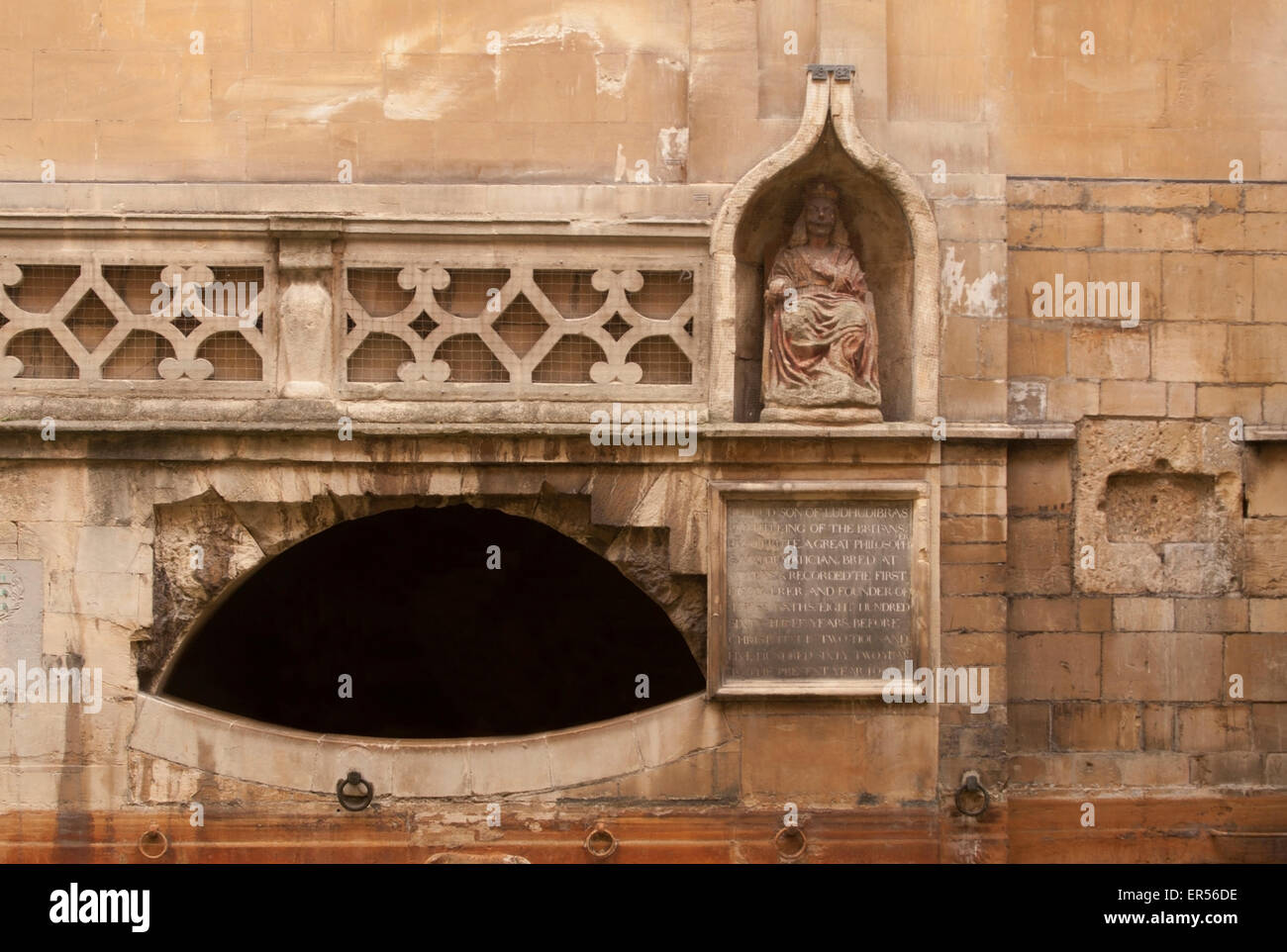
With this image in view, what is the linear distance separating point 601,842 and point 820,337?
2.58m

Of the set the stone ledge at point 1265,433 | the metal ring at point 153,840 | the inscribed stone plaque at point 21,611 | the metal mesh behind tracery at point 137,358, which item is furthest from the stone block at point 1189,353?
the inscribed stone plaque at point 21,611

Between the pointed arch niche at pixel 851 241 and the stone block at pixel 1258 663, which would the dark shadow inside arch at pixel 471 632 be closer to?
the pointed arch niche at pixel 851 241

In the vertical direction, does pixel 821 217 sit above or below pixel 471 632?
above

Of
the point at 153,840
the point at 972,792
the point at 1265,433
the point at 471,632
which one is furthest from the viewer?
the point at 471,632

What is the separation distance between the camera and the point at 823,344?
255 inches

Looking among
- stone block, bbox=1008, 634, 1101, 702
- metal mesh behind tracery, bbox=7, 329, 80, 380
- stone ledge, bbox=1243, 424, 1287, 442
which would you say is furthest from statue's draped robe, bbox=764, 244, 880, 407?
metal mesh behind tracery, bbox=7, 329, 80, 380

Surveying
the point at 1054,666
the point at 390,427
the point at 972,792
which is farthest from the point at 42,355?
the point at 1054,666

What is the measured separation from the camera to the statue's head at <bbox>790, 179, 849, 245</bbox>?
6590 millimetres

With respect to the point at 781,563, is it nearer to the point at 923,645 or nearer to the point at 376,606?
the point at 923,645

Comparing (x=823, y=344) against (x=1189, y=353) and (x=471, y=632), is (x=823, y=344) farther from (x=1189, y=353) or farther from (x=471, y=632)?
(x=471, y=632)

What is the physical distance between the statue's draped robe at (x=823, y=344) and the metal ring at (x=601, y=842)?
7.07 ft

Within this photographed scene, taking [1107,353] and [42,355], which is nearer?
[42,355]

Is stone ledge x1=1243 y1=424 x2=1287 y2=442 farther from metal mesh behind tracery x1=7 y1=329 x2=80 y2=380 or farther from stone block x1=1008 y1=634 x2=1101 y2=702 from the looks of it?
metal mesh behind tracery x1=7 y1=329 x2=80 y2=380

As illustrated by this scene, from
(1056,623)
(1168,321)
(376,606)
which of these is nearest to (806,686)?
(1056,623)
